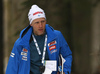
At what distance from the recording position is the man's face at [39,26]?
4.88m

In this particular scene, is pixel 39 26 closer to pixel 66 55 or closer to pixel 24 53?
pixel 24 53

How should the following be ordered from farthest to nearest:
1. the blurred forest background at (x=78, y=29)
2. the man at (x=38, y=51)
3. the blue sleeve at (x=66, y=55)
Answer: the blurred forest background at (x=78, y=29)
the blue sleeve at (x=66, y=55)
the man at (x=38, y=51)

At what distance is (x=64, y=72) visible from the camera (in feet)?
16.2

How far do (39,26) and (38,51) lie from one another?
1.37 ft

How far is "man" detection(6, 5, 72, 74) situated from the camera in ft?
16.0

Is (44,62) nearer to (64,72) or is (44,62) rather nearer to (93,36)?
(64,72)

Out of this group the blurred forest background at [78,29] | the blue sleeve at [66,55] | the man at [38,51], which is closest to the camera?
the man at [38,51]

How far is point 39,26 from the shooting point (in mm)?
4871

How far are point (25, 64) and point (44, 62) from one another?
32cm

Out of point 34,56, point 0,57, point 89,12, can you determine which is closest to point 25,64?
point 34,56

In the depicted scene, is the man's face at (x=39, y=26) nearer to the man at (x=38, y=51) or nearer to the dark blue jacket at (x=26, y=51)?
the man at (x=38, y=51)

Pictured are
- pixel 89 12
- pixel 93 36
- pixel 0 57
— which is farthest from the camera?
pixel 93 36

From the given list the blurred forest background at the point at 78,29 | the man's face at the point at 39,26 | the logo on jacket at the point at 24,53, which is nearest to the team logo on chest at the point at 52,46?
the man's face at the point at 39,26

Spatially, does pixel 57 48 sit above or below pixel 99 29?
below
